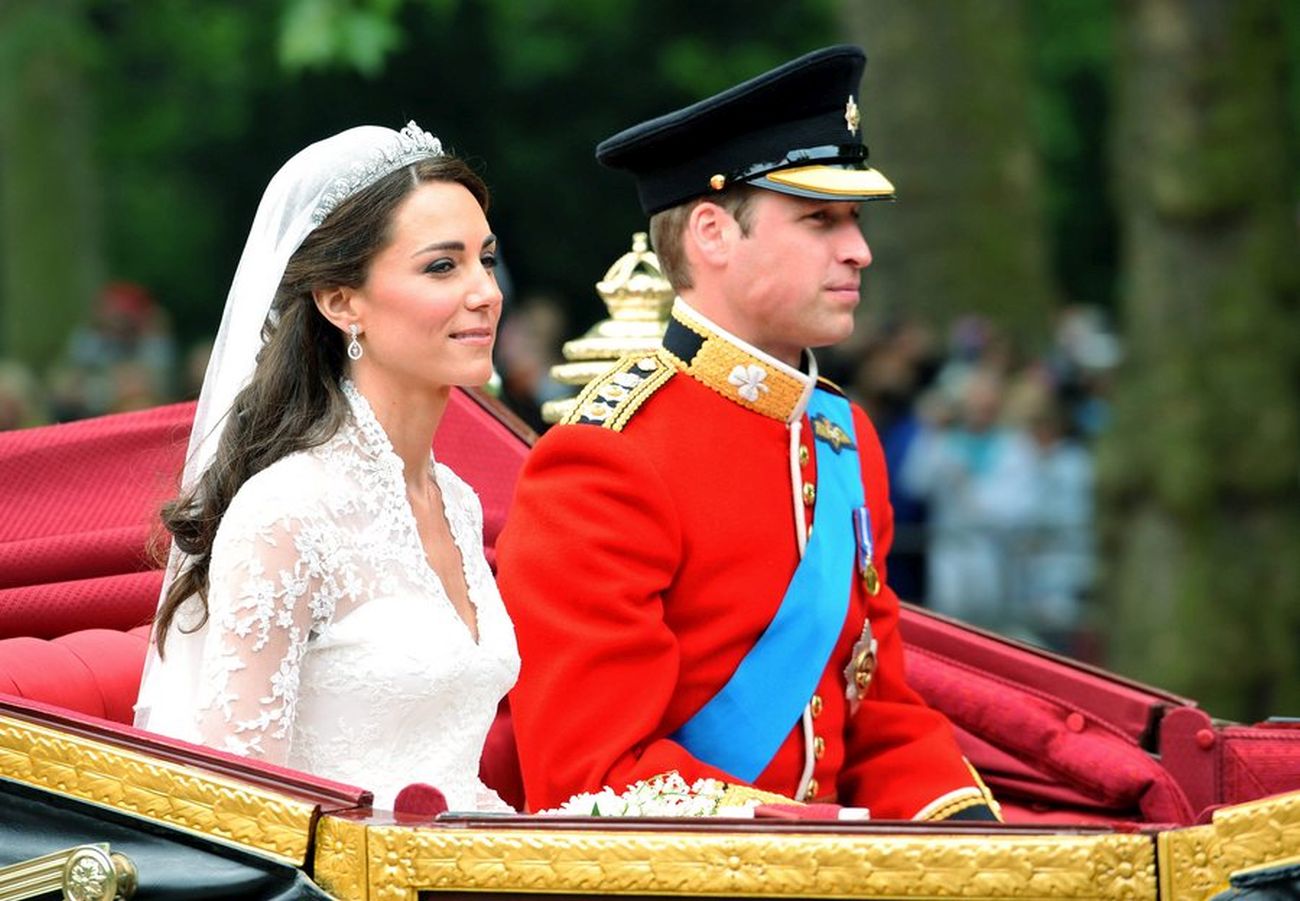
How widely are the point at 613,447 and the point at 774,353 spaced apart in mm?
321

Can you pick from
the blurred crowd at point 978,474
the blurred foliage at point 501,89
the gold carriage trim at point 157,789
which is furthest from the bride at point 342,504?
the blurred foliage at point 501,89

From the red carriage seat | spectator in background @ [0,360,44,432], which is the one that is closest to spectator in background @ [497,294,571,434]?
the red carriage seat

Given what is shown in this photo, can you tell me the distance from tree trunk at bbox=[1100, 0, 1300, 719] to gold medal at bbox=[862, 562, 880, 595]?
141 inches

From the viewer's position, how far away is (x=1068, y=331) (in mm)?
11406

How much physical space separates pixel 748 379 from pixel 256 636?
914 mm

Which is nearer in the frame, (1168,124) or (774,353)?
(774,353)

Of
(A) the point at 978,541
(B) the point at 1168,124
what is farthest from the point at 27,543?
(A) the point at 978,541

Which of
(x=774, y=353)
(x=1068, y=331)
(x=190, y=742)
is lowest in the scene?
(x=190, y=742)

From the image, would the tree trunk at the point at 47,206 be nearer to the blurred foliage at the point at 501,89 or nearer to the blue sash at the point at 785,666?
the blurred foliage at the point at 501,89

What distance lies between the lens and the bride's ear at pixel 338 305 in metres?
2.98

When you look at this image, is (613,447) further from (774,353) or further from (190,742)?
(190,742)

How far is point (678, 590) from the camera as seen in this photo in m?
3.27

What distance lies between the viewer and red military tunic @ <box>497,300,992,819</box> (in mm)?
3121

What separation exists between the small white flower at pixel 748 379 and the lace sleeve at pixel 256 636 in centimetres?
79
